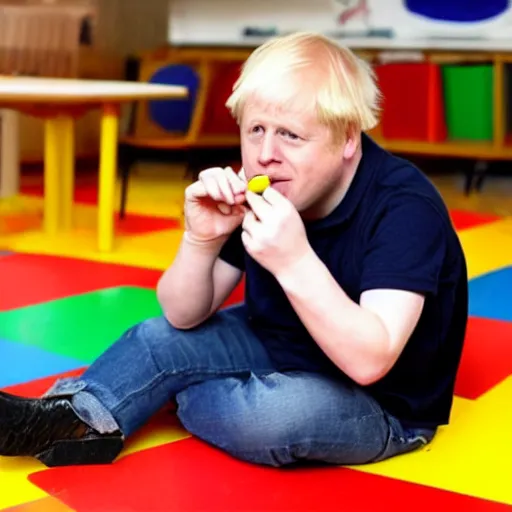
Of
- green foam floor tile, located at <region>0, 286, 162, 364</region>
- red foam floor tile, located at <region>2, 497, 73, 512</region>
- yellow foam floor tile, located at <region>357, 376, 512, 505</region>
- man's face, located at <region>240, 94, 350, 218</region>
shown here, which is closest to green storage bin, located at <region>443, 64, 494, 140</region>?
green foam floor tile, located at <region>0, 286, 162, 364</region>

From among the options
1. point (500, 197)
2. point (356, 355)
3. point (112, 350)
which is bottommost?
point (500, 197)

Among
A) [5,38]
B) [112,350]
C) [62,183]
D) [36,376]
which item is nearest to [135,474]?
[112,350]

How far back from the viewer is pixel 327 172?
3.75ft

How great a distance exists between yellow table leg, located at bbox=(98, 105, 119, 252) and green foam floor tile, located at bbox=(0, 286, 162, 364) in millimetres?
446

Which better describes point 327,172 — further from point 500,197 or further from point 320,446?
point 500,197

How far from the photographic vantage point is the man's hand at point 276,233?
1.07m

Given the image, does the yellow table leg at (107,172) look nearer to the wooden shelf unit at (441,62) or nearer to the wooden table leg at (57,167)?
the wooden table leg at (57,167)

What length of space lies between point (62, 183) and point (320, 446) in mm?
1994

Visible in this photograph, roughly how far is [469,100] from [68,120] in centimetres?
193

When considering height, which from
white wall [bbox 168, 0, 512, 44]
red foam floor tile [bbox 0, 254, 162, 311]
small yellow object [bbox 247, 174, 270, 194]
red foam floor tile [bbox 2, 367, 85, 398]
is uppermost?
white wall [bbox 168, 0, 512, 44]

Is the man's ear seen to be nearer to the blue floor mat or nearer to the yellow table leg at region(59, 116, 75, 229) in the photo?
the blue floor mat

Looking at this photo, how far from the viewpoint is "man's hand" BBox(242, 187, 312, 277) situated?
A: 3.52 ft

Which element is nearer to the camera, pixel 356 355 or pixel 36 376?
pixel 356 355

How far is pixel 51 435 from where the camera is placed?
46.6 inches
